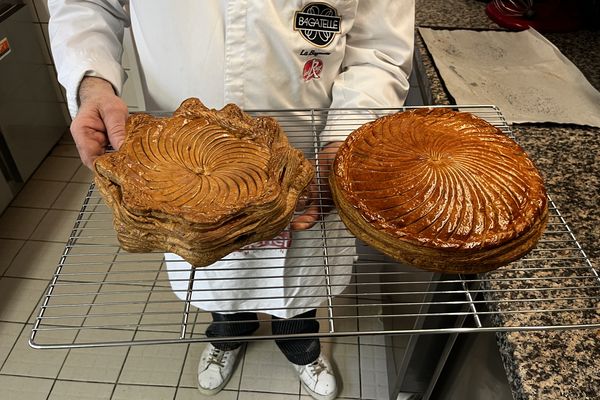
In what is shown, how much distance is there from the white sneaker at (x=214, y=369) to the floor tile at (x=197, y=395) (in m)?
0.02

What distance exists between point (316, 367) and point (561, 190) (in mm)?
1040

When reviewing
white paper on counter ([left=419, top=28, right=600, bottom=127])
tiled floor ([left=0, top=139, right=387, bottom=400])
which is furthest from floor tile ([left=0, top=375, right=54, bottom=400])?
white paper on counter ([left=419, top=28, right=600, bottom=127])

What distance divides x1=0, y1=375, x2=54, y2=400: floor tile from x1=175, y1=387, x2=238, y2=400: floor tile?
47 cm

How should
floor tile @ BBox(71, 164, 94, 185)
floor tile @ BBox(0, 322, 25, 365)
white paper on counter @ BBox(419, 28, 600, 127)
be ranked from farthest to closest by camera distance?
floor tile @ BBox(71, 164, 94, 185)
floor tile @ BBox(0, 322, 25, 365)
white paper on counter @ BBox(419, 28, 600, 127)

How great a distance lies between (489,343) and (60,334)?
1572mm

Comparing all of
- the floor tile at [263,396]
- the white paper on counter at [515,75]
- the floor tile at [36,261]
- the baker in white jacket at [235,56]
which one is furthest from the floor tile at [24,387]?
the white paper on counter at [515,75]

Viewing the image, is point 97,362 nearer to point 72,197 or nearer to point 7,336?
point 7,336

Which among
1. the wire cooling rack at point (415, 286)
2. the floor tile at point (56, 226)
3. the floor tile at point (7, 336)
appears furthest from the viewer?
the floor tile at point (56, 226)

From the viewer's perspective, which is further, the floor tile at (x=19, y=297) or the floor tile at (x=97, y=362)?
the floor tile at (x=19, y=297)

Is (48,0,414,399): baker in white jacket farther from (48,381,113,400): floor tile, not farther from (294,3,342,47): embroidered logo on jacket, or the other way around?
(48,381,113,400): floor tile

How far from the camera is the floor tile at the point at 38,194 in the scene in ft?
7.65

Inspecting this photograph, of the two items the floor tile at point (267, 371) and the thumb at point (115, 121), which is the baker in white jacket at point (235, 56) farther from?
the floor tile at point (267, 371)

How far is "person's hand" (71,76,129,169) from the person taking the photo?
878 mm

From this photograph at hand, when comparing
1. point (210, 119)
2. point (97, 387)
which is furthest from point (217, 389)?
point (210, 119)
